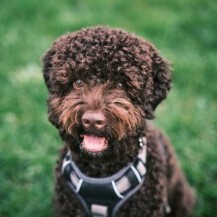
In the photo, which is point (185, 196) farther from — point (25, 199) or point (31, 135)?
point (31, 135)

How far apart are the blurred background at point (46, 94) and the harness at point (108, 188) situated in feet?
3.22

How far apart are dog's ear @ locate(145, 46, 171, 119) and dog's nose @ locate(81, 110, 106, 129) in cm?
46

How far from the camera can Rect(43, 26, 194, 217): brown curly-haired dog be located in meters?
3.37

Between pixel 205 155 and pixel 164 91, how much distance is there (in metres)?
1.82

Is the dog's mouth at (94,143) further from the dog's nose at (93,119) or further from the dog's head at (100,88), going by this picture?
the dog's nose at (93,119)

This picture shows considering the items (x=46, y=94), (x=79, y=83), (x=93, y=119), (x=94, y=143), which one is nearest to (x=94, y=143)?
(x=94, y=143)

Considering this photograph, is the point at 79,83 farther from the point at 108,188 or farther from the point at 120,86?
the point at 108,188

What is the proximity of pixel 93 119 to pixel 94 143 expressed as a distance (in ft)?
0.93

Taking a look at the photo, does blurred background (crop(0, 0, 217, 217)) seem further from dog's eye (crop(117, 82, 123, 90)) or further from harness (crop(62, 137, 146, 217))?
dog's eye (crop(117, 82, 123, 90))

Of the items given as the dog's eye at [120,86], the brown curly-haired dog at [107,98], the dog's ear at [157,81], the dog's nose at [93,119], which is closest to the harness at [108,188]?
the brown curly-haired dog at [107,98]

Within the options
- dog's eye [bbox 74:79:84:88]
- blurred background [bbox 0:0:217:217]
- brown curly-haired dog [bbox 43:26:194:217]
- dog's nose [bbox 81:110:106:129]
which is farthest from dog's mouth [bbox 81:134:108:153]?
blurred background [bbox 0:0:217:217]

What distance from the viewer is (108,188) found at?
3.74 meters

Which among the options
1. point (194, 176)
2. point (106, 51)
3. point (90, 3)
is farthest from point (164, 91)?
point (90, 3)

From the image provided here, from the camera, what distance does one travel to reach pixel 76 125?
11.2ft
